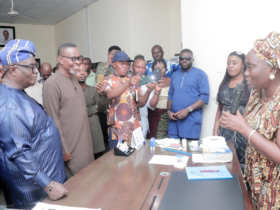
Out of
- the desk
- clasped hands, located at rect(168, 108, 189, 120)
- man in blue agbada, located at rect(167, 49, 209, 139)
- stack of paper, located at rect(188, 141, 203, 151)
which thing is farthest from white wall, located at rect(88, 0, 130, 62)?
the desk

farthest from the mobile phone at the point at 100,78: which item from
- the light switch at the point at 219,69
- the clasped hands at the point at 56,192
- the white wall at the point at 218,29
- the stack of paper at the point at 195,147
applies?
the clasped hands at the point at 56,192

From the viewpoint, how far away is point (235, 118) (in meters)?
1.34

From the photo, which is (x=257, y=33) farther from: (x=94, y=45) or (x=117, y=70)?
(x=94, y=45)

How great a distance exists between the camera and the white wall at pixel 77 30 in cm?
716

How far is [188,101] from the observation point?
3.04 metres

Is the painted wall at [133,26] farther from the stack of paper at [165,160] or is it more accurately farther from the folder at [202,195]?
the folder at [202,195]

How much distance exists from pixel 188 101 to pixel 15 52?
206 centimetres

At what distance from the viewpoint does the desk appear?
1304 mm

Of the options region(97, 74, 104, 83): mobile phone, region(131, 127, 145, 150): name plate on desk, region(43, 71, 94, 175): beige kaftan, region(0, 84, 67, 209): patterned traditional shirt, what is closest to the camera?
region(0, 84, 67, 209): patterned traditional shirt

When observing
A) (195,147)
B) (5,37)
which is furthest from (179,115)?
(5,37)

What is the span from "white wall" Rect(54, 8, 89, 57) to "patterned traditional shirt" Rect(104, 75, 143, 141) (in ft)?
16.4

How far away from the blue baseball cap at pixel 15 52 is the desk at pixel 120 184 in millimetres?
781

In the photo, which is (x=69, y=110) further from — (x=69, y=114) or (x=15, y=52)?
(x=15, y=52)

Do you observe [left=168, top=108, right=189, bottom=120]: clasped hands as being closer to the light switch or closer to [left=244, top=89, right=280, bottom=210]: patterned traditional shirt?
the light switch
